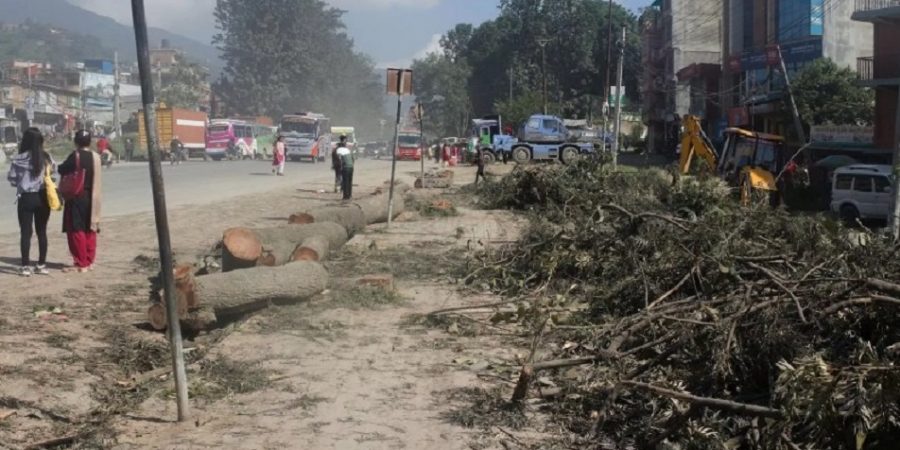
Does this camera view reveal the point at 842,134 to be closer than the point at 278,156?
Yes

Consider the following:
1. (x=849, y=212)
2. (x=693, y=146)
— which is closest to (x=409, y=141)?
(x=693, y=146)

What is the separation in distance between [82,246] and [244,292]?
9.70 ft

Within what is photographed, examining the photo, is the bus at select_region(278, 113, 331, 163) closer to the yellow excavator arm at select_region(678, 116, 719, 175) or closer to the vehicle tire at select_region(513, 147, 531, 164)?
the vehicle tire at select_region(513, 147, 531, 164)

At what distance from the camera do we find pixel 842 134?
3197 cm

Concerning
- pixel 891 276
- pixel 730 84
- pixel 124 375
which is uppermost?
pixel 730 84

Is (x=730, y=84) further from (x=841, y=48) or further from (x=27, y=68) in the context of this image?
(x=27, y=68)

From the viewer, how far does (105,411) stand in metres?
5.96

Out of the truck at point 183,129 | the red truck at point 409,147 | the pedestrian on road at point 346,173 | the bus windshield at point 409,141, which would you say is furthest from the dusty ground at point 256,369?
the bus windshield at point 409,141

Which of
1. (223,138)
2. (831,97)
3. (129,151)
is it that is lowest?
(129,151)

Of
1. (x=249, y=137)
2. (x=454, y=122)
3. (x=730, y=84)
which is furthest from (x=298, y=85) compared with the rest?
(x=730, y=84)

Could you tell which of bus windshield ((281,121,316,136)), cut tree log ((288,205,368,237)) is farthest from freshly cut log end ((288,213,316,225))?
bus windshield ((281,121,316,136))

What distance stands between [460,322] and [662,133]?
5938 centimetres

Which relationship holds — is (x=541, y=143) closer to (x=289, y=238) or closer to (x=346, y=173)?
(x=346, y=173)

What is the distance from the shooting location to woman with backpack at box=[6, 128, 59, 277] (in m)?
10.1
